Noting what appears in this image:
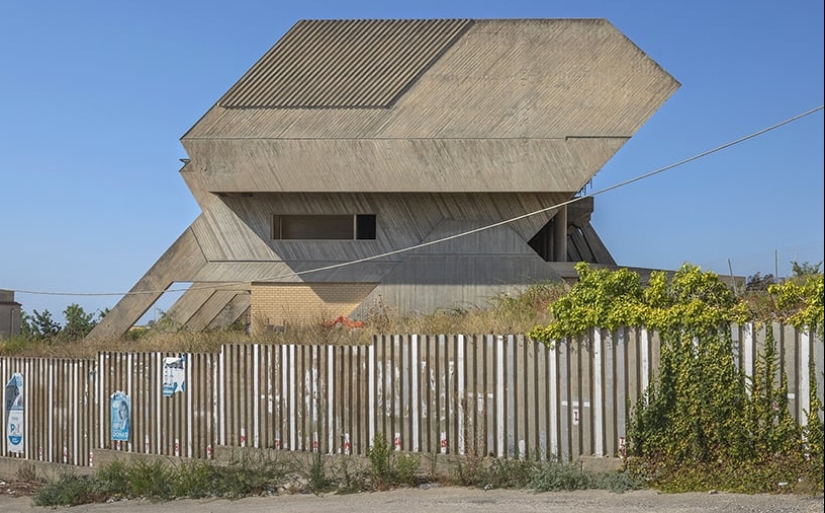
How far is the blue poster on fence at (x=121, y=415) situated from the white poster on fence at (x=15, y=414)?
3292 millimetres

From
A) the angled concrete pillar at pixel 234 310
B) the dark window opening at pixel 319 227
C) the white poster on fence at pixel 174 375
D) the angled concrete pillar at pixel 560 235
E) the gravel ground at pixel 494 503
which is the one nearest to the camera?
the gravel ground at pixel 494 503

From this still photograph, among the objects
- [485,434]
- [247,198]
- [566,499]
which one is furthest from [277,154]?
[566,499]

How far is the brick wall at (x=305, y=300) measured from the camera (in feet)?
96.8

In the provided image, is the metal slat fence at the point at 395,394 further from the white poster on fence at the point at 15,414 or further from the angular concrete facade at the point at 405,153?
the angular concrete facade at the point at 405,153

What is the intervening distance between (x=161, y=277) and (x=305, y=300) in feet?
15.5

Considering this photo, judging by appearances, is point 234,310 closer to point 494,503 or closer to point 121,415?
point 121,415

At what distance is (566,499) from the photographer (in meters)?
11.6

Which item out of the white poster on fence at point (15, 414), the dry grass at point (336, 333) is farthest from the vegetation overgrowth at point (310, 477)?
the white poster on fence at point (15, 414)

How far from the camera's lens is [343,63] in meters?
29.8

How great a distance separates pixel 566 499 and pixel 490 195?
18450 mm

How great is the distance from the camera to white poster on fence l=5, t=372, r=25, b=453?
65.1 ft

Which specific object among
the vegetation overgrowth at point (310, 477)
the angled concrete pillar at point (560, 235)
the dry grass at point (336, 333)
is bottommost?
the vegetation overgrowth at point (310, 477)

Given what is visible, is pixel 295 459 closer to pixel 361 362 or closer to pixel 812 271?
pixel 361 362

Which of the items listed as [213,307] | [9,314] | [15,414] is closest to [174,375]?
[15,414]
